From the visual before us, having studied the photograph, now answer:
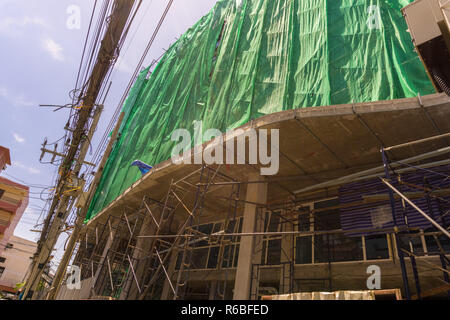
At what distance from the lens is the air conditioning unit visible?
458 cm

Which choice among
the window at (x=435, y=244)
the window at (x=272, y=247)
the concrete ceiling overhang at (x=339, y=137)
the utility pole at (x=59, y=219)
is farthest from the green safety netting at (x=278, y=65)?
the window at (x=272, y=247)

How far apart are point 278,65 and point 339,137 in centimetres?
319

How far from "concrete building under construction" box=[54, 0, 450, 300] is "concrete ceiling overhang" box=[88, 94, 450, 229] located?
0.12ft

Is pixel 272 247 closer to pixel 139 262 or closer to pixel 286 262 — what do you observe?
pixel 286 262

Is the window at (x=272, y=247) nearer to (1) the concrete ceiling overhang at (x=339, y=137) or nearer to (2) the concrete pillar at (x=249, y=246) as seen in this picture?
(1) the concrete ceiling overhang at (x=339, y=137)

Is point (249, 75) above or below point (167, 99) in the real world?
below

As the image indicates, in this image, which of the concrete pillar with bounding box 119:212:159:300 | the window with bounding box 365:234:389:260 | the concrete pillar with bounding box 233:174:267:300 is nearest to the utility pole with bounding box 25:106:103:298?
the concrete pillar with bounding box 119:212:159:300

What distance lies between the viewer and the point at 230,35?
12219mm

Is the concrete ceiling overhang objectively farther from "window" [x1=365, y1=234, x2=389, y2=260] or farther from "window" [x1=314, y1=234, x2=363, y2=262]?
"window" [x1=365, y1=234, x2=389, y2=260]

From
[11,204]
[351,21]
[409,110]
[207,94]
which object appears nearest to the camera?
[409,110]
